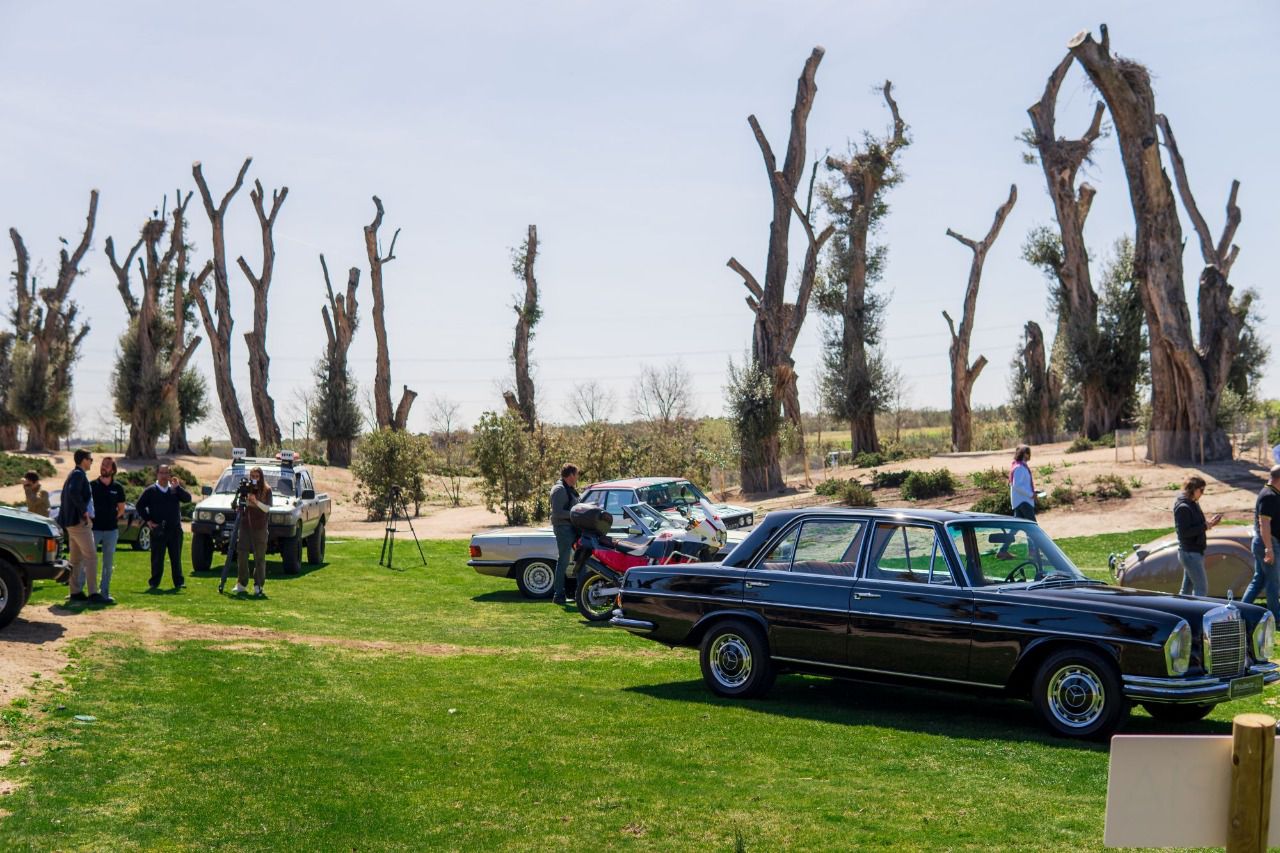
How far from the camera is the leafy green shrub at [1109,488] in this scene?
30.6m

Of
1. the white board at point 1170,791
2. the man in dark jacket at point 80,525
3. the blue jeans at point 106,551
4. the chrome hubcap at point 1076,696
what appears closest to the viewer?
the white board at point 1170,791

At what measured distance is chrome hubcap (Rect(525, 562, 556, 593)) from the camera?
19719mm

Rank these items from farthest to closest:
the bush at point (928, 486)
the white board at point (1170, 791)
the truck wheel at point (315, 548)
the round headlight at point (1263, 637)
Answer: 1. the bush at point (928, 486)
2. the truck wheel at point (315, 548)
3. the round headlight at point (1263, 637)
4. the white board at point (1170, 791)

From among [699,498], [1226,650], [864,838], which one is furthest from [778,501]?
[864,838]

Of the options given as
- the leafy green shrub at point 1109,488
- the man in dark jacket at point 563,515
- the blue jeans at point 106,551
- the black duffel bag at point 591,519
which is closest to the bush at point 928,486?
the leafy green shrub at point 1109,488

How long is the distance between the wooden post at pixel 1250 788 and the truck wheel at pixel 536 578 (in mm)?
16394

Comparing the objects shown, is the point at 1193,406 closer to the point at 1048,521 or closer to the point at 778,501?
the point at 1048,521

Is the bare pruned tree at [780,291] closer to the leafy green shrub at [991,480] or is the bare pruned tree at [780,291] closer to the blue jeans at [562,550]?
the leafy green shrub at [991,480]

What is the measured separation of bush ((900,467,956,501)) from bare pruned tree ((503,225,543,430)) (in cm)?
2348

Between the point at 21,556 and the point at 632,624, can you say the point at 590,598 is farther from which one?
the point at 21,556

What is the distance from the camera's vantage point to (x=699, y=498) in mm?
22422

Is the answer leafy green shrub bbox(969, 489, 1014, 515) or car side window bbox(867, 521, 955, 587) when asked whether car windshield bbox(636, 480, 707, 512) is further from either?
car side window bbox(867, 521, 955, 587)

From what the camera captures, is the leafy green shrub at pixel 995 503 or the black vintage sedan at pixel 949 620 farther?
the leafy green shrub at pixel 995 503

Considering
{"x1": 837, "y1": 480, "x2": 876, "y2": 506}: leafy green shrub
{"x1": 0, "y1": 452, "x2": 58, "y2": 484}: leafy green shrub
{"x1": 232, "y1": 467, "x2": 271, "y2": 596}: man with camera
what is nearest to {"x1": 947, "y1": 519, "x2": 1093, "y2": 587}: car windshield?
{"x1": 232, "y1": 467, "x2": 271, "y2": 596}: man with camera
